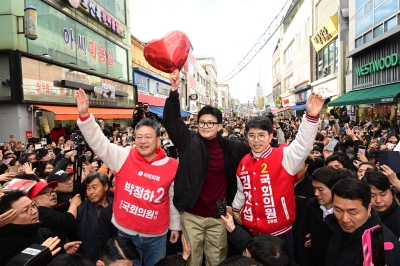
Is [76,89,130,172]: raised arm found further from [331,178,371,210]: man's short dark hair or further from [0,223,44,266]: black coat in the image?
[331,178,371,210]: man's short dark hair

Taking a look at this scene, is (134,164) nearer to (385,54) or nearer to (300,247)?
(300,247)

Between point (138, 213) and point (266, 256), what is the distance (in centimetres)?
121

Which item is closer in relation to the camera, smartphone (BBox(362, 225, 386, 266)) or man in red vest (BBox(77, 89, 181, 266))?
smartphone (BBox(362, 225, 386, 266))

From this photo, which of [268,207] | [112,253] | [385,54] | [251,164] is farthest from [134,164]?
[385,54]

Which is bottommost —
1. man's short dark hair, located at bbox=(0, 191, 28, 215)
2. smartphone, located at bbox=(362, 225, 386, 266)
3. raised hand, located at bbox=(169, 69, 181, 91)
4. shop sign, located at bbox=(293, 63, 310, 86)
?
smartphone, located at bbox=(362, 225, 386, 266)

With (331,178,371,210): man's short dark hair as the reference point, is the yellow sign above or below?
above

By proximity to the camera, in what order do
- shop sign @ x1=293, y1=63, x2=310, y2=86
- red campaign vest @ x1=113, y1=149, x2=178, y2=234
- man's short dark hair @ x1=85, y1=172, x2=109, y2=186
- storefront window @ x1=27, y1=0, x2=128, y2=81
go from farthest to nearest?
1. shop sign @ x1=293, y1=63, x2=310, y2=86
2. storefront window @ x1=27, y1=0, x2=128, y2=81
3. man's short dark hair @ x1=85, y1=172, x2=109, y2=186
4. red campaign vest @ x1=113, y1=149, x2=178, y2=234

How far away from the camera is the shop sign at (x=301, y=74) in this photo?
31600mm

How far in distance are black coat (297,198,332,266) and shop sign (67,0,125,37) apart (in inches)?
602

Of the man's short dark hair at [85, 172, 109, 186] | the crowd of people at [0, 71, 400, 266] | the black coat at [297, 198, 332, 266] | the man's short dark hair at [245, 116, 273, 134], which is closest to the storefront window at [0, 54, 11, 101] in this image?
the man's short dark hair at [85, 172, 109, 186]

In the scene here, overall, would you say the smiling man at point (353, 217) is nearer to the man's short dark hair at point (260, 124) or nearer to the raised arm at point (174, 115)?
the man's short dark hair at point (260, 124)

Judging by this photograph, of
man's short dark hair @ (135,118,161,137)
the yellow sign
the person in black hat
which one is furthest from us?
the yellow sign

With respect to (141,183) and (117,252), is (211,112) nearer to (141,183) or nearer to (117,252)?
(141,183)

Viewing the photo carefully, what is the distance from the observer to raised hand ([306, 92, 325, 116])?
2.47 metres
